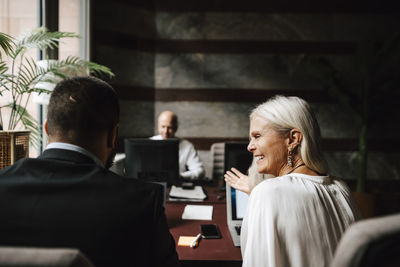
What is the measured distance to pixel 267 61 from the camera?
16.3 feet

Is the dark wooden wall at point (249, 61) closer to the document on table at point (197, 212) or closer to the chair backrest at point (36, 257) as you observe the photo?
the document on table at point (197, 212)

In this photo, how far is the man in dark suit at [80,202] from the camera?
2.74ft

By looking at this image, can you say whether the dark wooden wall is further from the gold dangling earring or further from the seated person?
the gold dangling earring

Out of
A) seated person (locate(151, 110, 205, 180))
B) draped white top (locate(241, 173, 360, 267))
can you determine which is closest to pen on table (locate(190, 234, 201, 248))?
draped white top (locate(241, 173, 360, 267))

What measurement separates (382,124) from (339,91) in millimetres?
1232

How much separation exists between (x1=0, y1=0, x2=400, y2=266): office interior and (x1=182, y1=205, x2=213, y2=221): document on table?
2582 millimetres

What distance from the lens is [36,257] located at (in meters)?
0.48

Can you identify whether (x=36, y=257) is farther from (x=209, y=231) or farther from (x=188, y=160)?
(x=188, y=160)

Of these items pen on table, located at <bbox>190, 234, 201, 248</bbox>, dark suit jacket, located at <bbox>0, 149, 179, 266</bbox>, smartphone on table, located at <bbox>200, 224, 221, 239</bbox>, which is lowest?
smartphone on table, located at <bbox>200, 224, 221, 239</bbox>

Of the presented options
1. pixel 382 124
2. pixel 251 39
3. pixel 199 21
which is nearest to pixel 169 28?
pixel 199 21

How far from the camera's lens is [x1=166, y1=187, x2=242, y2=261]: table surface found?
1.47 m

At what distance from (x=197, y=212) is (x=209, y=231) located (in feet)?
1.44

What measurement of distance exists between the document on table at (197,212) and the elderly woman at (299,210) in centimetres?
81

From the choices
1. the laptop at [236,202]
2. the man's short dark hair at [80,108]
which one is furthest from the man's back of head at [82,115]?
the laptop at [236,202]
